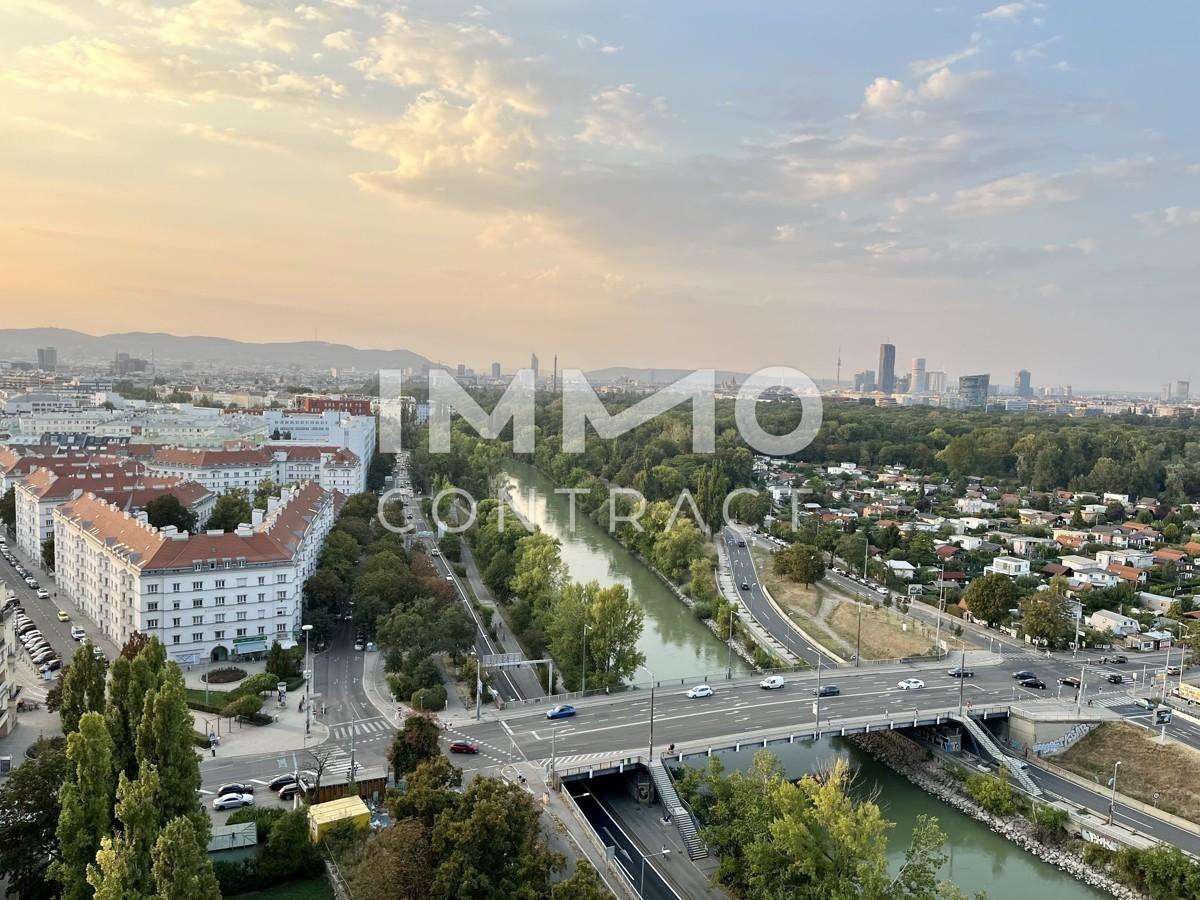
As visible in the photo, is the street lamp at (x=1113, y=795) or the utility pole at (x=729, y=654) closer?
the street lamp at (x=1113, y=795)

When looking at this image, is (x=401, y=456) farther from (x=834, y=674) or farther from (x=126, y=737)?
(x=126, y=737)

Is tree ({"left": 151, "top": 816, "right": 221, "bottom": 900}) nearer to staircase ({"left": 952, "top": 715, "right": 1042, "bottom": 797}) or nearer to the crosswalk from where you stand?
the crosswalk

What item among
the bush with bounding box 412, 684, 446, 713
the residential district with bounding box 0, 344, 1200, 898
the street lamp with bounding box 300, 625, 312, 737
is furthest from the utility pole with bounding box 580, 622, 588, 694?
the street lamp with bounding box 300, 625, 312, 737

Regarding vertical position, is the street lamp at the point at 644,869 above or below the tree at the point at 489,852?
below

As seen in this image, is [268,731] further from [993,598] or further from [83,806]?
[993,598]

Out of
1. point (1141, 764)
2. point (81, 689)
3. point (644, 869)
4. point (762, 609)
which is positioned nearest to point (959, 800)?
point (1141, 764)

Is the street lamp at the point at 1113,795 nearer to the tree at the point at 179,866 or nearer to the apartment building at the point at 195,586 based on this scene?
the tree at the point at 179,866

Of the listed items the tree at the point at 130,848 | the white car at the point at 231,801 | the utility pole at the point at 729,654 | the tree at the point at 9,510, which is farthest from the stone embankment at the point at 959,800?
the tree at the point at 9,510
